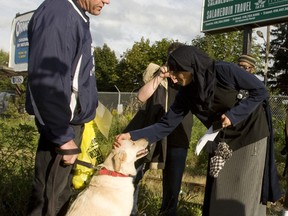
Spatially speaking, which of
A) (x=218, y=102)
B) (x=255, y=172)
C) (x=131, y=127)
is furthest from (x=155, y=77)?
(x=255, y=172)

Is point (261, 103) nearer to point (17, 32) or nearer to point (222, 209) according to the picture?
point (222, 209)

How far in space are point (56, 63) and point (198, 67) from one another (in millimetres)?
1370

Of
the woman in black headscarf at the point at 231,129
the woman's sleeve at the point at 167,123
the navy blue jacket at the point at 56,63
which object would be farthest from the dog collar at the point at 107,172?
the navy blue jacket at the point at 56,63

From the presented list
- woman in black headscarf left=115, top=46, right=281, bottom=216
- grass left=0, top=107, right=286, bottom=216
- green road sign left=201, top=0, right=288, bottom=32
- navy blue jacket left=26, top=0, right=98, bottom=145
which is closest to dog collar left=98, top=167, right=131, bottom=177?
woman in black headscarf left=115, top=46, right=281, bottom=216

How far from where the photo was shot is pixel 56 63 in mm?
2725

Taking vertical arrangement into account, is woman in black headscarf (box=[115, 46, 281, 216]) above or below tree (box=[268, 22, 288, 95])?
below

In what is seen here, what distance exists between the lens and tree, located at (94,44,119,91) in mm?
47031

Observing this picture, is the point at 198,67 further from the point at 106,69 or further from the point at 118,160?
the point at 106,69

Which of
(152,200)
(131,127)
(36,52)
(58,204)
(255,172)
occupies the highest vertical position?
(36,52)

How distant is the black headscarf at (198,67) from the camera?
3.57 meters

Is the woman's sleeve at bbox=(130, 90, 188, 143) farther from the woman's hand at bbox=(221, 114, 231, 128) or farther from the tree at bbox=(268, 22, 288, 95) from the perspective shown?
the tree at bbox=(268, 22, 288, 95)

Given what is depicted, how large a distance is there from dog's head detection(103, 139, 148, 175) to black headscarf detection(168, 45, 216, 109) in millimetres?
817

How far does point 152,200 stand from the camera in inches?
Answer: 219

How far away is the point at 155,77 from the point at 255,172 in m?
1.52
